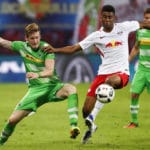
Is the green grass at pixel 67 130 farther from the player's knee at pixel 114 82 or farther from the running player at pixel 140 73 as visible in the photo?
the player's knee at pixel 114 82

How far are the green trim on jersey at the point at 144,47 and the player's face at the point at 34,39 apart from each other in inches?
152

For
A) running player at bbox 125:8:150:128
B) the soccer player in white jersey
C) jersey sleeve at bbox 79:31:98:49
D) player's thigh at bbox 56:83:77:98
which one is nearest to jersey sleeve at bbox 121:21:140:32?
the soccer player in white jersey

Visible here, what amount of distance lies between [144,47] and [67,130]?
95.8 inches

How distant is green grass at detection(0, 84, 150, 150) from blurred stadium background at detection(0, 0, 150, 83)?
4.83 m

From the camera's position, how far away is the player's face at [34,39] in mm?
13125

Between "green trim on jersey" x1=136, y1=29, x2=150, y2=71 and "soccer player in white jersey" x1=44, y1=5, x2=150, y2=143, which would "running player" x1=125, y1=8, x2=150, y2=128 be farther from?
"soccer player in white jersey" x1=44, y1=5, x2=150, y2=143

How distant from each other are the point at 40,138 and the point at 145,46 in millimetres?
3420

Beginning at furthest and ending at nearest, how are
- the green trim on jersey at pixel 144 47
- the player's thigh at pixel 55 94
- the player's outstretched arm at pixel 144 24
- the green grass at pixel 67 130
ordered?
the green trim on jersey at pixel 144 47
the player's outstretched arm at pixel 144 24
the green grass at pixel 67 130
the player's thigh at pixel 55 94

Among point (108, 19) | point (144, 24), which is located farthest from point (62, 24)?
point (108, 19)

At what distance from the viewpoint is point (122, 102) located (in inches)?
880

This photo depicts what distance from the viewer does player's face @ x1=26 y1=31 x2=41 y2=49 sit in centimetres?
1312

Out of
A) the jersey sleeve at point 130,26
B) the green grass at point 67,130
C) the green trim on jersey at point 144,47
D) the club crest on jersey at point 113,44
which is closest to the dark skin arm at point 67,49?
the jersey sleeve at point 130,26

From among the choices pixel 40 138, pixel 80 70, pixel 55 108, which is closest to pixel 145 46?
pixel 40 138

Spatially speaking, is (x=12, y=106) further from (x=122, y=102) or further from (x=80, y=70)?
(x=80, y=70)
